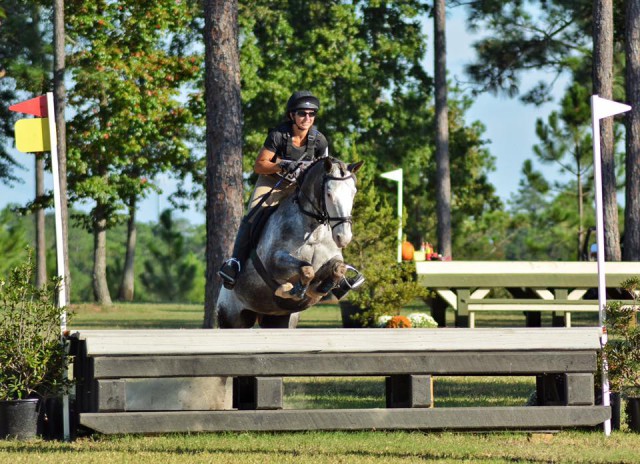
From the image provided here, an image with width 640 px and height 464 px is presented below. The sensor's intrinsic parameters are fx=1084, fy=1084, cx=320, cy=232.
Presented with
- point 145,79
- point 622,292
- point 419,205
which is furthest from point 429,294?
point 419,205

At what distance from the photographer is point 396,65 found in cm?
3628

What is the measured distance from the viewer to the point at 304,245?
7895 millimetres

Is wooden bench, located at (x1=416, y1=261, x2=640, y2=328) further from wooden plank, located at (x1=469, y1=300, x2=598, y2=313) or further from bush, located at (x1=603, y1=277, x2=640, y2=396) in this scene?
bush, located at (x1=603, y1=277, x2=640, y2=396)

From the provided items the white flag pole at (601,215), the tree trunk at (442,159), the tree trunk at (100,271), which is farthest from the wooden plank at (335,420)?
the tree trunk at (100,271)

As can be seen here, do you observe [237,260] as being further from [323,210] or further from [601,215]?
[601,215]

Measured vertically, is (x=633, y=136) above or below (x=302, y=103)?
above

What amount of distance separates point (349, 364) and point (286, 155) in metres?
2.02

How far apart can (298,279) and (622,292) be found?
10158mm

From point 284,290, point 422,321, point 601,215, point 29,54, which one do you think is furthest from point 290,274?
point 29,54

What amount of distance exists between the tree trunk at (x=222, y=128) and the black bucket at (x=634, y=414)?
18.8ft

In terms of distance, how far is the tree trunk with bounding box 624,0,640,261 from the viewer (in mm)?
19062

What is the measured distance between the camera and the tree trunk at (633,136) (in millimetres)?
19062

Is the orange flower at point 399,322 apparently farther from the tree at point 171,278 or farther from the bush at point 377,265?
the tree at point 171,278

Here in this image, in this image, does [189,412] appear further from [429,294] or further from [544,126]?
[544,126]
